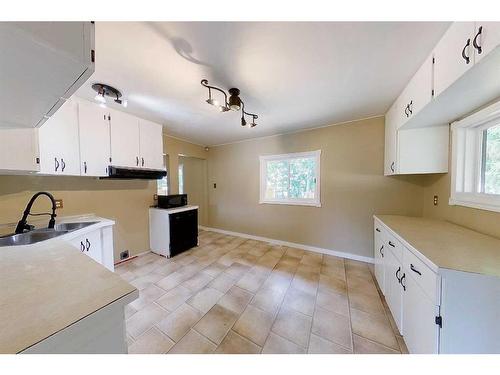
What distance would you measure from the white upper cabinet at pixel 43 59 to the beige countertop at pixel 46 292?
0.79 metres

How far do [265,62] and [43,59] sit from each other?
134cm

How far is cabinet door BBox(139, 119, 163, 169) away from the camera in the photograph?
273cm

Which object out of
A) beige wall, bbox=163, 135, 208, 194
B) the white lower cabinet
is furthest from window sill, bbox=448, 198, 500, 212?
beige wall, bbox=163, 135, 208, 194

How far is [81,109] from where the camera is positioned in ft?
6.86

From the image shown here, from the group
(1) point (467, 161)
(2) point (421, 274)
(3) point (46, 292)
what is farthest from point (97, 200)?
(1) point (467, 161)

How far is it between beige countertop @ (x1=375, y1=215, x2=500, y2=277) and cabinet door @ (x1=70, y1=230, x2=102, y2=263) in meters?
2.72

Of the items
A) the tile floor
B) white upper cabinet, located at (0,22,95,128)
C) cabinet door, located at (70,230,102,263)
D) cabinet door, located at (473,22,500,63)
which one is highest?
cabinet door, located at (473,22,500,63)

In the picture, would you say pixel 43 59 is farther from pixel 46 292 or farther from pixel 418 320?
pixel 418 320

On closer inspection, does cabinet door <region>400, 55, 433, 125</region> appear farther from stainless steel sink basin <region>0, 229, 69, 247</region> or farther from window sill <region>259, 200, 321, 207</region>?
stainless steel sink basin <region>0, 229, 69, 247</region>

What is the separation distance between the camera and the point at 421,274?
111cm

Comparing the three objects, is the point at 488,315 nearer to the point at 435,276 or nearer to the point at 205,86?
the point at 435,276

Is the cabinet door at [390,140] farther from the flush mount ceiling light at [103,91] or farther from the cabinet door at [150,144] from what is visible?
the cabinet door at [150,144]

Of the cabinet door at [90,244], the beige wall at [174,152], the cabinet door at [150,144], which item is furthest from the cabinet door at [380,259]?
the beige wall at [174,152]

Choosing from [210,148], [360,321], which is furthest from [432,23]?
[210,148]
